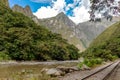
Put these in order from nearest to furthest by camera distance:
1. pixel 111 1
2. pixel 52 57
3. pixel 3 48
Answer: pixel 111 1 → pixel 3 48 → pixel 52 57

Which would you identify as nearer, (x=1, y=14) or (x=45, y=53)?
(x=45, y=53)

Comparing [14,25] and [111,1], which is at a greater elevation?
[14,25]

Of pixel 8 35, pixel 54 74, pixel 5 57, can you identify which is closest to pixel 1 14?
pixel 8 35

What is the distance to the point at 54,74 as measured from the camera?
22375mm

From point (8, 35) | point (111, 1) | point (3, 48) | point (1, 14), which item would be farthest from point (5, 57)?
point (111, 1)

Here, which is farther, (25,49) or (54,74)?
(25,49)

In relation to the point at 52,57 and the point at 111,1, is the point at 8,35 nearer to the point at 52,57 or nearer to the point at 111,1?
the point at 52,57

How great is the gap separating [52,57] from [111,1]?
94.6m

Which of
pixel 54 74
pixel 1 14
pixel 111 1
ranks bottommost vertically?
pixel 54 74

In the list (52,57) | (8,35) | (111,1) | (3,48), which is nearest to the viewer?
(111,1)

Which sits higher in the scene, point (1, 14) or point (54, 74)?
point (1, 14)

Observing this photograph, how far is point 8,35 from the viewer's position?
104 m

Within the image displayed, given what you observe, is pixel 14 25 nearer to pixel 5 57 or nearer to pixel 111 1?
pixel 5 57

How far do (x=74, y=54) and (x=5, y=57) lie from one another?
220 ft
